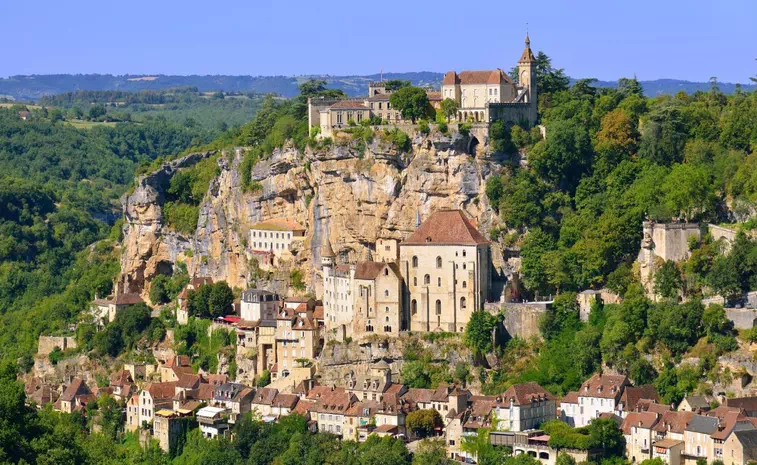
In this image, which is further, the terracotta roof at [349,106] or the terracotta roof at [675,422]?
the terracotta roof at [349,106]

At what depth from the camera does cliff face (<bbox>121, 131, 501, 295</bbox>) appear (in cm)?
8306

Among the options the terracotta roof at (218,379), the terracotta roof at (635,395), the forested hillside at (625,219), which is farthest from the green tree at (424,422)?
the terracotta roof at (218,379)

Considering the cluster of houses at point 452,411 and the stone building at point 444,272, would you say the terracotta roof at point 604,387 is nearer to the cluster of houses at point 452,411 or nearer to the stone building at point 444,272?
the cluster of houses at point 452,411

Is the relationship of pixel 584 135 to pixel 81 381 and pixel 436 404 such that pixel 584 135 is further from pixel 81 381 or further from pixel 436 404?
pixel 81 381

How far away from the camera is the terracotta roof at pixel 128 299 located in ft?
310

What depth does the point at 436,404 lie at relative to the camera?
247 feet

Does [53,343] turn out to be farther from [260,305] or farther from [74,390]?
[260,305]

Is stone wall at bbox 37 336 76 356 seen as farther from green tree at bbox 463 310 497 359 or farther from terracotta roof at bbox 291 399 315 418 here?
green tree at bbox 463 310 497 359

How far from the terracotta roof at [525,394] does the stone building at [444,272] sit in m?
6.30

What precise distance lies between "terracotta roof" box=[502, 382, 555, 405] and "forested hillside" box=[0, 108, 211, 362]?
34.6m

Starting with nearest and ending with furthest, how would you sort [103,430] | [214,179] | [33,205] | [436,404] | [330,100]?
[436,404] < [103,430] < [330,100] < [214,179] < [33,205]

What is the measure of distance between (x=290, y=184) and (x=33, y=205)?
158 ft

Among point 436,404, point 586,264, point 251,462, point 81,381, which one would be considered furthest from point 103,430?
point 586,264

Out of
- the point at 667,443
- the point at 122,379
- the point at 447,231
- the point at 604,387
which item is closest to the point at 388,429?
the point at 604,387
